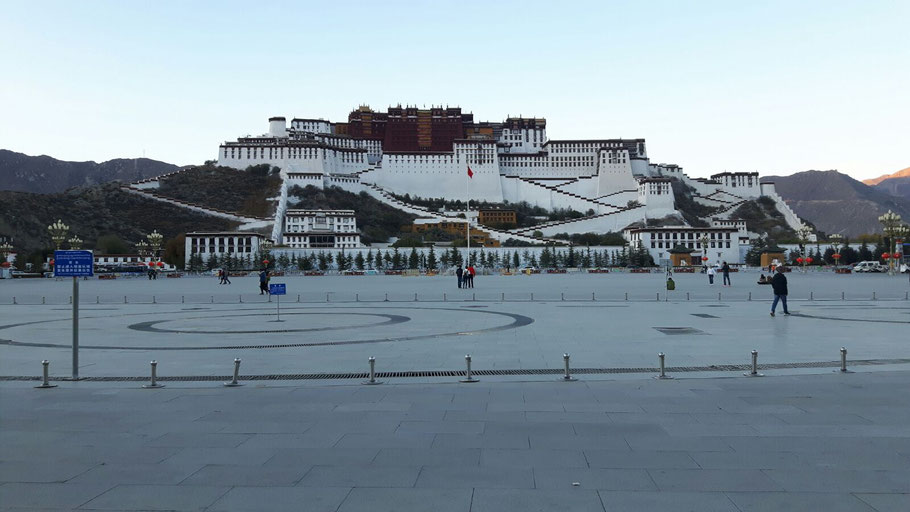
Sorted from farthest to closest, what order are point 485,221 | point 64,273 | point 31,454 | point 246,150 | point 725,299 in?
point 246,150 → point 485,221 → point 725,299 → point 64,273 → point 31,454

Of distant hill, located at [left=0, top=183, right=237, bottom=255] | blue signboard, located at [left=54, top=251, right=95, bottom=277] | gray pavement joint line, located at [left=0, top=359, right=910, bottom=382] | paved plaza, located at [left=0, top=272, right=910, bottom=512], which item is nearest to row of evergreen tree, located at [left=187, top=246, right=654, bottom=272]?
distant hill, located at [left=0, top=183, right=237, bottom=255]

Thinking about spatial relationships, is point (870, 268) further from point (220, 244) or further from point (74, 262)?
point (74, 262)

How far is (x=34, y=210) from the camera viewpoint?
114250 mm

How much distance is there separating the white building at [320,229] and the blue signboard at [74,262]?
97.3 m

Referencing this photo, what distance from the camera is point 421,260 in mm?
96875

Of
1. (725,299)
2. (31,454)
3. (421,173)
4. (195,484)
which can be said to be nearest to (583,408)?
(195,484)

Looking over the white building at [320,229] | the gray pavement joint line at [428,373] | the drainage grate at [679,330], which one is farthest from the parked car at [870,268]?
the gray pavement joint line at [428,373]

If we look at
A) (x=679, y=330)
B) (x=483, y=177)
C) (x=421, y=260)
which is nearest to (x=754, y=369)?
(x=679, y=330)

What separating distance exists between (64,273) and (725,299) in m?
26.0

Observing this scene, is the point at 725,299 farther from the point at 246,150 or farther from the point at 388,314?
the point at 246,150

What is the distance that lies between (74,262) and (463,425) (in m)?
7.41

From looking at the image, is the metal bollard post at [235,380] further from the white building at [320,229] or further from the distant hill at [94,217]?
the distant hill at [94,217]

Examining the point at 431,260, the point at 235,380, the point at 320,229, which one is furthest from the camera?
the point at 320,229

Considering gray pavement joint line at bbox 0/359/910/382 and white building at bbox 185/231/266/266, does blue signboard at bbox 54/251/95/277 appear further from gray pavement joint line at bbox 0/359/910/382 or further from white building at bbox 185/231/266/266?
white building at bbox 185/231/266/266
